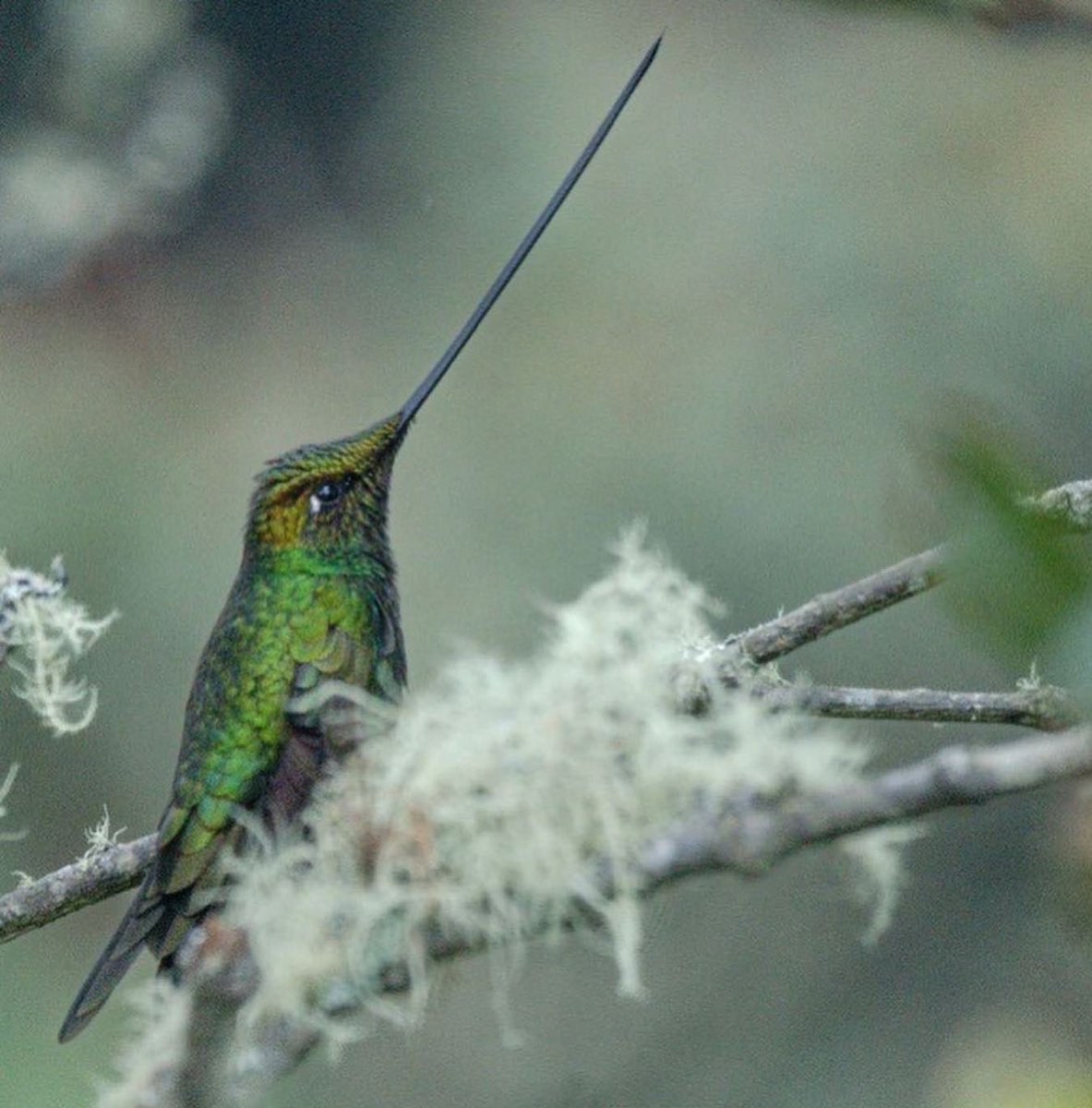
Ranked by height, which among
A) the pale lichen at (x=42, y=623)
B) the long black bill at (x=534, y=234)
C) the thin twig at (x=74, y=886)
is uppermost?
the long black bill at (x=534, y=234)

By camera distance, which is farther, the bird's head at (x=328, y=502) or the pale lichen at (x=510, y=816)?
the bird's head at (x=328, y=502)

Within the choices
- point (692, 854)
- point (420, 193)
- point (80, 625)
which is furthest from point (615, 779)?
point (420, 193)

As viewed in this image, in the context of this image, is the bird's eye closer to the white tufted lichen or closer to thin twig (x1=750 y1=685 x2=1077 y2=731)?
thin twig (x1=750 y1=685 x2=1077 y2=731)

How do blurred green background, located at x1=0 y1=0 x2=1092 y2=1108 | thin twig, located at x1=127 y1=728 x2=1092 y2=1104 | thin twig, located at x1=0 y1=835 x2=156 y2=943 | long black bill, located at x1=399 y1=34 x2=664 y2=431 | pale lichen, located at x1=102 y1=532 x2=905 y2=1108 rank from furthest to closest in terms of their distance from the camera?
blurred green background, located at x1=0 y1=0 x2=1092 y2=1108 < long black bill, located at x1=399 y1=34 x2=664 y2=431 < thin twig, located at x1=0 y1=835 x2=156 y2=943 < pale lichen, located at x1=102 y1=532 x2=905 y2=1108 < thin twig, located at x1=127 y1=728 x2=1092 y2=1104

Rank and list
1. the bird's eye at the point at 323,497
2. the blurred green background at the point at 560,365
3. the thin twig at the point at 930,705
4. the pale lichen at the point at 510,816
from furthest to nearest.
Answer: the blurred green background at the point at 560,365
the bird's eye at the point at 323,497
the thin twig at the point at 930,705
the pale lichen at the point at 510,816

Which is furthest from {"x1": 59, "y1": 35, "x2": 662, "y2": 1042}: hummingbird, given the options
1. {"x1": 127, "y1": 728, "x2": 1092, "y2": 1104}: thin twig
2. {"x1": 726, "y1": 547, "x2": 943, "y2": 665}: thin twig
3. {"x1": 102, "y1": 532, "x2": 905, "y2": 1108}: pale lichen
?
{"x1": 127, "y1": 728, "x2": 1092, "y2": 1104}: thin twig

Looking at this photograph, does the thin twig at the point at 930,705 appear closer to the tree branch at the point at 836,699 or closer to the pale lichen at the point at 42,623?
the tree branch at the point at 836,699

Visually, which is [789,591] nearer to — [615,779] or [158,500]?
[158,500]

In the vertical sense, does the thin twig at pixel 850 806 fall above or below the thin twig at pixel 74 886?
below

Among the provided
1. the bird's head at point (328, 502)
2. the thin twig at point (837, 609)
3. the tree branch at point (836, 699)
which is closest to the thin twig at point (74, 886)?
the tree branch at point (836, 699)
